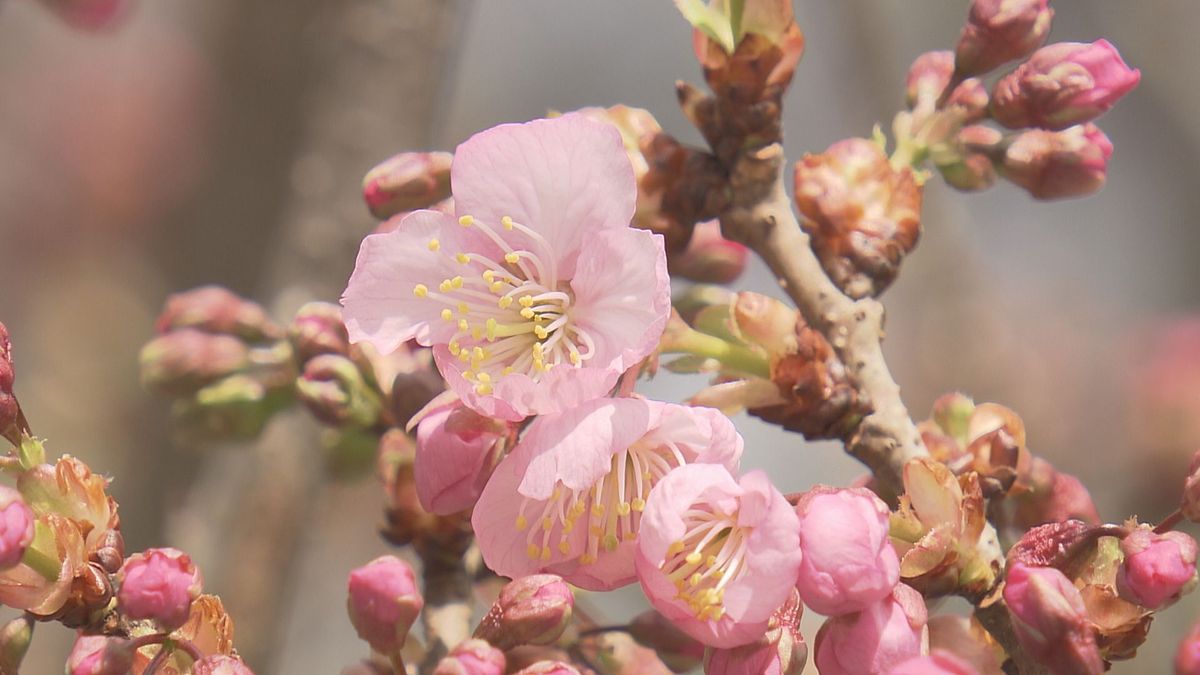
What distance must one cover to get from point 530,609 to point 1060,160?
73cm

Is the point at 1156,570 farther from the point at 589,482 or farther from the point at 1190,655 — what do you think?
the point at 589,482

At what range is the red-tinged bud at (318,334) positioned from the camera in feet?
4.58

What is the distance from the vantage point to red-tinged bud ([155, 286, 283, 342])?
5.29 feet

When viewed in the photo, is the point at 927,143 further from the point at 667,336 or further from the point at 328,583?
the point at 328,583

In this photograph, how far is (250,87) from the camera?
331 cm

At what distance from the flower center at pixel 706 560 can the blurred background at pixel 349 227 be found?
1169 millimetres

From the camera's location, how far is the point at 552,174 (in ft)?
3.14

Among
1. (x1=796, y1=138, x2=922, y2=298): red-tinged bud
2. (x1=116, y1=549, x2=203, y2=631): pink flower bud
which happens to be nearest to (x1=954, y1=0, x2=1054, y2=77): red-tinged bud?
(x1=796, y1=138, x2=922, y2=298): red-tinged bud

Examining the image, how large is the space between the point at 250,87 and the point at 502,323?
251 cm

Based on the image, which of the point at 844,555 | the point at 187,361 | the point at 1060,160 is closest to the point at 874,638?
the point at 844,555

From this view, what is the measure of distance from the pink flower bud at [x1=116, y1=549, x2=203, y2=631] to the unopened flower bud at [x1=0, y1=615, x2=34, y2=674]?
8 cm

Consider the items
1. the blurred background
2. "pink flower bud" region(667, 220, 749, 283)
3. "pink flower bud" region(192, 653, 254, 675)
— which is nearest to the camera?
"pink flower bud" region(192, 653, 254, 675)

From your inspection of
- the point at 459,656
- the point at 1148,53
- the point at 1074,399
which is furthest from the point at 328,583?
the point at 459,656

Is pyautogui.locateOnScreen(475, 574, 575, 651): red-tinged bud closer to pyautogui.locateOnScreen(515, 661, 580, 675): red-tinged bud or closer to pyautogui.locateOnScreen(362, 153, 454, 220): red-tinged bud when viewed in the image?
pyautogui.locateOnScreen(515, 661, 580, 675): red-tinged bud
